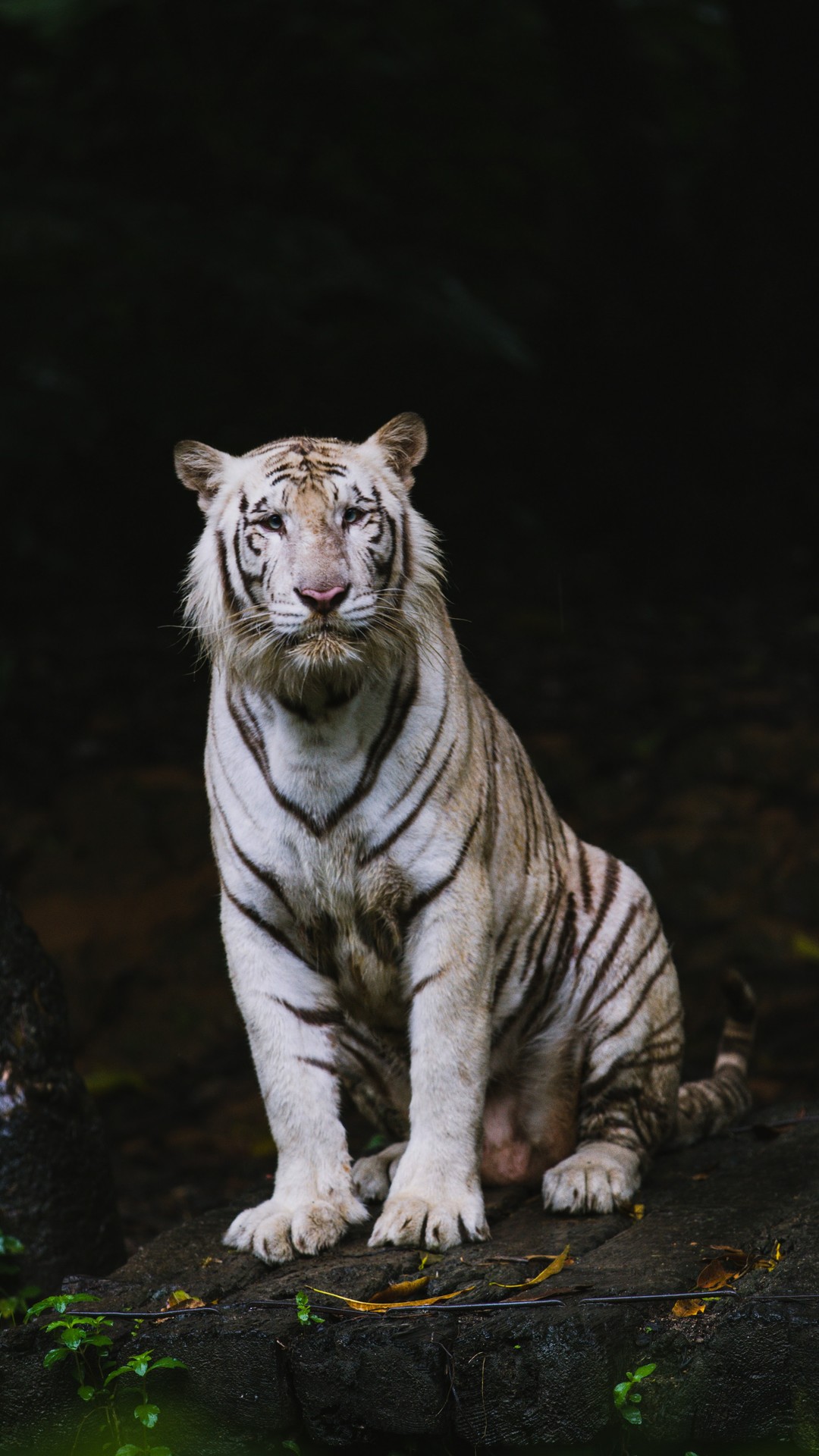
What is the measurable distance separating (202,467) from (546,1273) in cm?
204

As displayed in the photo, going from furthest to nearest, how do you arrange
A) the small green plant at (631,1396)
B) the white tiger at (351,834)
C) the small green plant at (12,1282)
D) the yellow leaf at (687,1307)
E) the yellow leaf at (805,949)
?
1. the yellow leaf at (805,949)
2. the small green plant at (12,1282)
3. the white tiger at (351,834)
4. the yellow leaf at (687,1307)
5. the small green plant at (631,1396)

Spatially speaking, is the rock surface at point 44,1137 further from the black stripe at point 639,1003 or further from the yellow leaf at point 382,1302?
the black stripe at point 639,1003

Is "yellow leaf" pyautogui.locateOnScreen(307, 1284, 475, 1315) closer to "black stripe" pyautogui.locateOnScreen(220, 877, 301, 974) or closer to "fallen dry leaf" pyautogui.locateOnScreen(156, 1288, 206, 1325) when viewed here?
"fallen dry leaf" pyautogui.locateOnScreen(156, 1288, 206, 1325)

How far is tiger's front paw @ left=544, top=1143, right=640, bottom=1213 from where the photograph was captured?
3643 millimetres

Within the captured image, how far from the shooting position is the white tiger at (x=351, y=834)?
345 centimetres

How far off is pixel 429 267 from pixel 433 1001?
5755mm

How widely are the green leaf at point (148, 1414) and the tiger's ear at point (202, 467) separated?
2.02 m

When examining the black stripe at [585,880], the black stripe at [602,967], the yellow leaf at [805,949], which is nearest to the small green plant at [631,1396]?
the black stripe at [602,967]

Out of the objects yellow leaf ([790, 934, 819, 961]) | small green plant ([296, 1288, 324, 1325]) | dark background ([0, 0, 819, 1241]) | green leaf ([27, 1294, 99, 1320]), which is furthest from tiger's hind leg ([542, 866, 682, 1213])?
yellow leaf ([790, 934, 819, 961])

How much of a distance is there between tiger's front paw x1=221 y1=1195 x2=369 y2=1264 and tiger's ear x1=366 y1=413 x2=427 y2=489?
1.76m

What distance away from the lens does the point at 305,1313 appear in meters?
2.99

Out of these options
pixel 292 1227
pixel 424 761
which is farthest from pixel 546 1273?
pixel 424 761

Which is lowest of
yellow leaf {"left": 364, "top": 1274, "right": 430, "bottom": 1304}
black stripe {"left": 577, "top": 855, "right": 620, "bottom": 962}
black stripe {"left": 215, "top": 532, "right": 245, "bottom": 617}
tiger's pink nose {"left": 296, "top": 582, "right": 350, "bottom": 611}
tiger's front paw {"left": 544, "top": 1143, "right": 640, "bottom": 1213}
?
yellow leaf {"left": 364, "top": 1274, "right": 430, "bottom": 1304}

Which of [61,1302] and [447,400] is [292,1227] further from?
[447,400]
